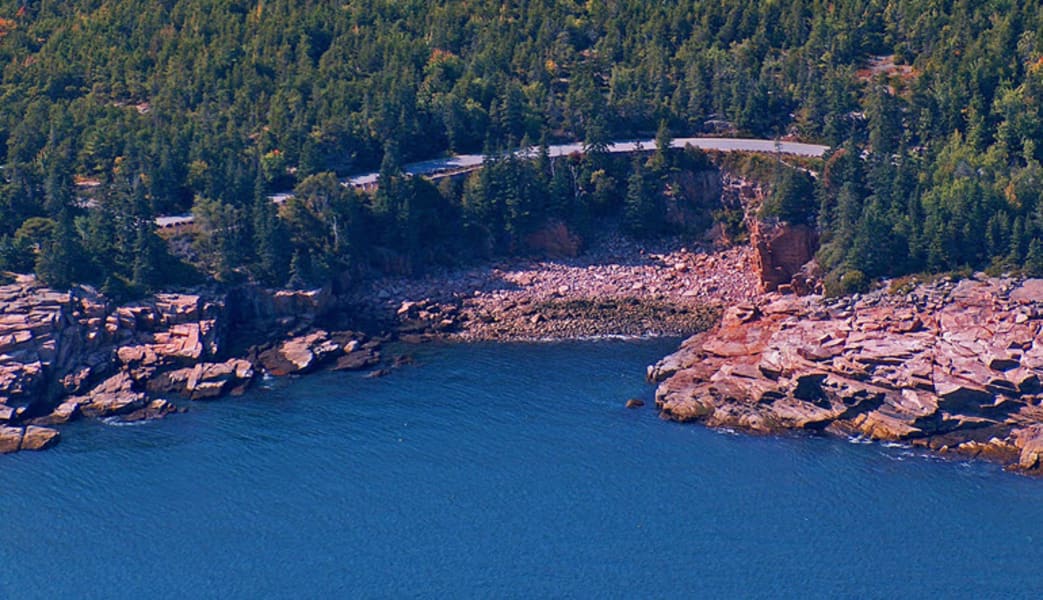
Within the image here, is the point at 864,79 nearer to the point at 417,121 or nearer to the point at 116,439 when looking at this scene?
the point at 417,121

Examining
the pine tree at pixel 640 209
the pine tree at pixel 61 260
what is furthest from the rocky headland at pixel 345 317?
the pine tree at pixel 640 209

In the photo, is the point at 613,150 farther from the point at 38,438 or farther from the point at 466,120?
the point at 38,438

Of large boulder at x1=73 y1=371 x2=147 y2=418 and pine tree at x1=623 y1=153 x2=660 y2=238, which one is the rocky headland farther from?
pine tree at x1=623 y1=153 x2=660 y2=238

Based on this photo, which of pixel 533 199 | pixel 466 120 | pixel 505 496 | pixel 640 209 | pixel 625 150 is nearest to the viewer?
pixel 505 496

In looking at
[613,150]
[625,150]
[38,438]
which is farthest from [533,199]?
[38,438]

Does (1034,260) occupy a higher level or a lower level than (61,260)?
lower

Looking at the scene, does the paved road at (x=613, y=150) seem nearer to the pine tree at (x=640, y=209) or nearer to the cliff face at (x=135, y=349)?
the pine tree at (x=640, y=209)

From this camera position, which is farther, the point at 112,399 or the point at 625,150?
the point at 625,150
